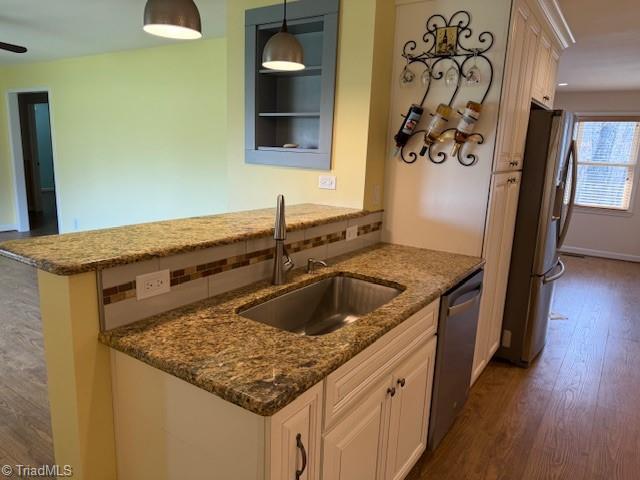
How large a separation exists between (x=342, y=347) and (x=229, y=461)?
0.42 meters

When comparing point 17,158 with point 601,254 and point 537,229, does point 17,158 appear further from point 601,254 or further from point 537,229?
point 601,254

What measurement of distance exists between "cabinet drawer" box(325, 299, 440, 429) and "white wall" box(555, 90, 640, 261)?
233 inches

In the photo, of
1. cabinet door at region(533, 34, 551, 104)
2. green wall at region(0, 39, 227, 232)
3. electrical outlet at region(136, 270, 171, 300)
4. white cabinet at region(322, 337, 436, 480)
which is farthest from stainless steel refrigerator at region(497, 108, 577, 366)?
green wall at region(0, 39, 227, 232)

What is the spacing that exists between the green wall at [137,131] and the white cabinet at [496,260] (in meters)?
2.53

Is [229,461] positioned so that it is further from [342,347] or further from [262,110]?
[262,110]

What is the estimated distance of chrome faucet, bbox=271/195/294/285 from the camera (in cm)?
174

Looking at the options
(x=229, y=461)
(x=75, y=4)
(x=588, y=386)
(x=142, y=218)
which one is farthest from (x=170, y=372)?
(x=142, y=218)

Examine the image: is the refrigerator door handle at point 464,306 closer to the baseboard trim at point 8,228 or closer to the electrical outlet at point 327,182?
the electrical outlet at point 327,182

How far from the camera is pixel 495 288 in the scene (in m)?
2.82

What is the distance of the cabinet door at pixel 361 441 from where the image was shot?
130 centimetres

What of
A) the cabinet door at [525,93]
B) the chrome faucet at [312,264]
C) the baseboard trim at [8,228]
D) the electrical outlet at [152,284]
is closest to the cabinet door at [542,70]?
the cabinet door at [525,93]

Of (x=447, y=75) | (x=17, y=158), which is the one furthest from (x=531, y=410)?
(x=17, y=158)

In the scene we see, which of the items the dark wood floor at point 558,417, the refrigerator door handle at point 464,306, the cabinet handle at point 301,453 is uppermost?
the refrigerator door handle at point 464,306

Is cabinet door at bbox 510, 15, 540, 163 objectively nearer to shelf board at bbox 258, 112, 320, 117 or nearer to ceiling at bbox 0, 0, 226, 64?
shelf board at bbox 258, 112, 320, 117
